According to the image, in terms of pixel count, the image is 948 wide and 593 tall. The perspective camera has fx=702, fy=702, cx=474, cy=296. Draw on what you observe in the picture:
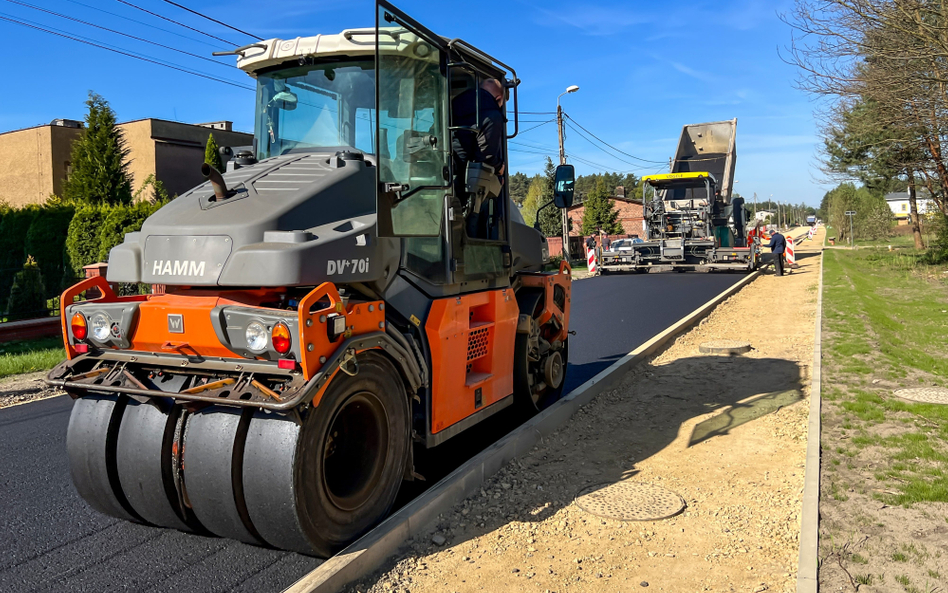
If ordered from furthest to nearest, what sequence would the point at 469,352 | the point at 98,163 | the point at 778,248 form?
the point at 778,248, the point at 98,163, the point at 469,352

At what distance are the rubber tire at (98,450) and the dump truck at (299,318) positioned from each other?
1cm

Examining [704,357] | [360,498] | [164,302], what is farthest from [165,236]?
[704,357]

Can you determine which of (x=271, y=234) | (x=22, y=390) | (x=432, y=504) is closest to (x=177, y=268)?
(x=271, y=234)

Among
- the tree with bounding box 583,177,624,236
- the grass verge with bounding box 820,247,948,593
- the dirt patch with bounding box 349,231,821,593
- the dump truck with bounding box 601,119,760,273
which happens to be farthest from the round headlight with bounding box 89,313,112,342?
the tree with bounding box 583,177,624,236

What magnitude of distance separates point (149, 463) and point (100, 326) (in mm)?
839

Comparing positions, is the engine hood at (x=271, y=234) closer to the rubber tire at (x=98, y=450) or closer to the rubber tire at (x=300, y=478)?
the rubber tire at (x=300, y=478)

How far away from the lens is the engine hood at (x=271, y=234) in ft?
11.7

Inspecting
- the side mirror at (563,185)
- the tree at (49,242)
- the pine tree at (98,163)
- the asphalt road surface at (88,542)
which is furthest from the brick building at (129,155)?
the side mirror at (563,185)

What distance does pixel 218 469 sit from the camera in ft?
11.7

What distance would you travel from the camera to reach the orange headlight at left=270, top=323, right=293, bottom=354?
342 centimetres

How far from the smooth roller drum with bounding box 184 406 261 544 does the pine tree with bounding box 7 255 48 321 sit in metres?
12.8

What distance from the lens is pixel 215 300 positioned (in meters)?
3.76

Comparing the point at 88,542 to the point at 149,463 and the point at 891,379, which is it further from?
Answer: the point at 891,379

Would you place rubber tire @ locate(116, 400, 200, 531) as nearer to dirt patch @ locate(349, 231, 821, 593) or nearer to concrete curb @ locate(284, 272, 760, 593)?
concrete curb @ locate(284, 272, 760, 593)
